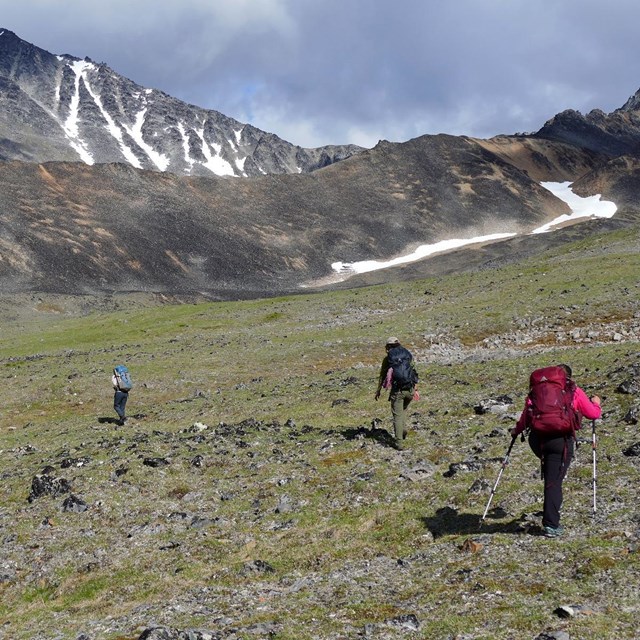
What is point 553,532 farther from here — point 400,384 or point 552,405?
point 400,384

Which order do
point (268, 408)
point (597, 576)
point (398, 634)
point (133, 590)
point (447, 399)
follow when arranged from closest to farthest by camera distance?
point (398, 634)
point (597, 576)
point (133, 590)
point (447, 399)
point (268, 408)

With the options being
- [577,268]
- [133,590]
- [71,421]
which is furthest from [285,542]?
[577,268]

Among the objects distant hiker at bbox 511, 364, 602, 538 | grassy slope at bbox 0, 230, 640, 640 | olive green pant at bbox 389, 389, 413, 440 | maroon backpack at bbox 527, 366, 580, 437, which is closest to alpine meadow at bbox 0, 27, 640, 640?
grassy slope at bbox 0, 230, 640, 640

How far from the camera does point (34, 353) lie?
71.0 meters

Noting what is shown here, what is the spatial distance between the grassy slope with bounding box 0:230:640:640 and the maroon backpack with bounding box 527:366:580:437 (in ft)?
6.79

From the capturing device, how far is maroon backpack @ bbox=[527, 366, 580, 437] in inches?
502

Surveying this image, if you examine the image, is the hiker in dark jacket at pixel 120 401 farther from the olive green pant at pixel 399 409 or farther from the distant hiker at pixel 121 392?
the olive green pant at pixel 399 409

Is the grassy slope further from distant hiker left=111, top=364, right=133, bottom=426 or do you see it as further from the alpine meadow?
distant hiker left=111, top=364, right=133, bottom=426

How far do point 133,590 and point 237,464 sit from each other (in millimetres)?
7628

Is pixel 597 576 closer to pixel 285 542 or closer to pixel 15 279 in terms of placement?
pixel 285 542

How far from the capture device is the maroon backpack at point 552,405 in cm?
1276

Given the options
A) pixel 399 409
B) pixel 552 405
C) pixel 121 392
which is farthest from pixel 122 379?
pixel 552 405

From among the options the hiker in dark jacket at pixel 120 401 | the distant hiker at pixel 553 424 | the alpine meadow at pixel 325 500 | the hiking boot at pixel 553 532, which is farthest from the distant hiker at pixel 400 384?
the hiker in dark jacket at pixel 120 401

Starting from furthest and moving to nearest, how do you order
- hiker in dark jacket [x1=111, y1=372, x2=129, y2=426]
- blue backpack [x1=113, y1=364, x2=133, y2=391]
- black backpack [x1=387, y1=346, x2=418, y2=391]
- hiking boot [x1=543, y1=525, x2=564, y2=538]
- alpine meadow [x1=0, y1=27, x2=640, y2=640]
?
1. blue backpack [x1=113, y1=364, x2=133, y2=391]
2. hiker in dark jacket [x1=111, y1=372, x2=129, y2=426]
3. black backpack [x1=387, y1=346, x2=418, y2=391]
4. hiking boot [x1=543, y1=525, x2=564, y2=538]
5. alpine meadow [x1=0, y1=27, x2=640, y2=640]
